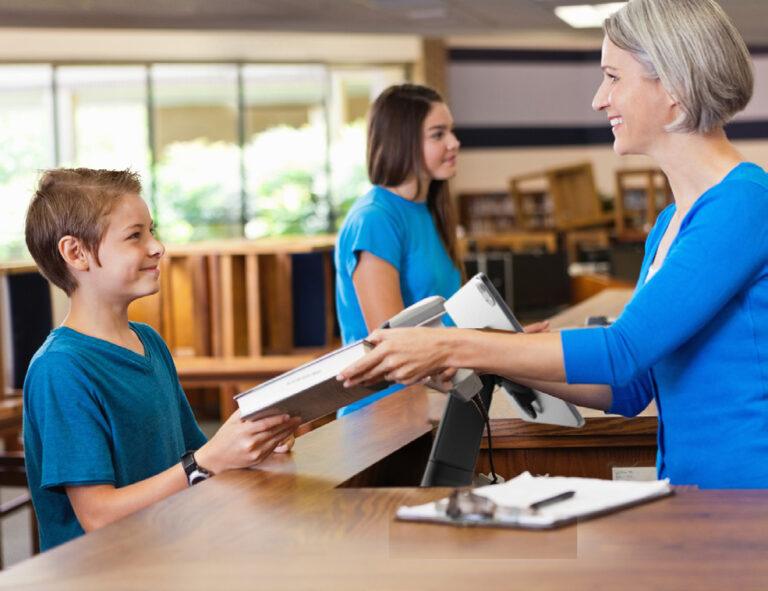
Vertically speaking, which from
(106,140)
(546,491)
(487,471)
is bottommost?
(487,471)

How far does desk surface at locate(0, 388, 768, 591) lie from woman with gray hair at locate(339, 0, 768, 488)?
0.49ft

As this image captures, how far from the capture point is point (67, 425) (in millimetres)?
1638

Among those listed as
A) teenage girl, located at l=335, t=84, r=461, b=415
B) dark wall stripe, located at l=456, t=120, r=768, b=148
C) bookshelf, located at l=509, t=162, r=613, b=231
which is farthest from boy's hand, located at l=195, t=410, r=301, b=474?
dark wall stripe, located at l=456, t=120, r=768, b=148

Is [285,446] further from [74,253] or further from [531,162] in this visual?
[531,162]

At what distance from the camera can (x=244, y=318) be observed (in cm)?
445

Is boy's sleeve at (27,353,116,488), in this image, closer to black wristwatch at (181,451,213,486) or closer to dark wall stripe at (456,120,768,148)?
black wristwatch at (181,451,213,486)

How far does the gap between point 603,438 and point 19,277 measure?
2.40 metres

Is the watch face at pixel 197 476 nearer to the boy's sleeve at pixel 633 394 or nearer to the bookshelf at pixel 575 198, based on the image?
the boy's sleeve at pixel 633 394

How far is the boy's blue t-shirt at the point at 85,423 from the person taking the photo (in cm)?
163

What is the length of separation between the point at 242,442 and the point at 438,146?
137cm

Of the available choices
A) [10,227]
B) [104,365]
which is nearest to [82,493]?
[104,365]

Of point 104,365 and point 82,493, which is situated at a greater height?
point 104,365

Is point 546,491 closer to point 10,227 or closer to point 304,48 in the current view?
point 10,227

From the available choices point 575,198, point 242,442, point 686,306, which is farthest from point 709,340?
point 575,198
